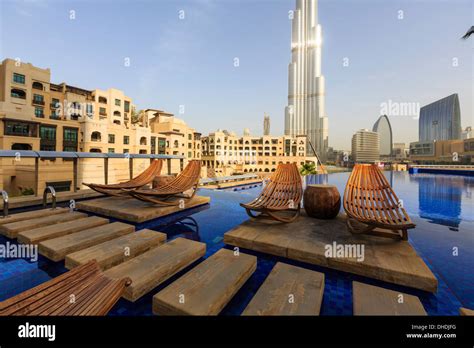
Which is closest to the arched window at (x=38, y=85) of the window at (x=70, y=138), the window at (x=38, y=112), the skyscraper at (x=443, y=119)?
the window at (x=38, y=112)

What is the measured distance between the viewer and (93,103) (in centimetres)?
3762

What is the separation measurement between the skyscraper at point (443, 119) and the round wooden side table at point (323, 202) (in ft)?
574

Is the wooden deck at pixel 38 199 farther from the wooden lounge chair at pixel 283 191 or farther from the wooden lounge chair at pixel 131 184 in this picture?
the wooden lounge chair at pixel 283 191

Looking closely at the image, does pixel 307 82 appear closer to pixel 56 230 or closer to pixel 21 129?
pixel 21 129

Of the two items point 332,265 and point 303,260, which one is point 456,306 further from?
point 303,260

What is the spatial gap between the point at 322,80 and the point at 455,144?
319 ft

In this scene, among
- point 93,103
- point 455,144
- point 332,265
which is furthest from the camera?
point 455,144

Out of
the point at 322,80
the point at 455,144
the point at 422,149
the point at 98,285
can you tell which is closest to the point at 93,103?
the point at 98,285

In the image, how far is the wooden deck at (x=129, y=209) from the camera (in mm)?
5878

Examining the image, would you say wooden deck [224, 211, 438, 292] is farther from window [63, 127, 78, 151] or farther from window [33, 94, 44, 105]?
window [33, 94, 44, 105]

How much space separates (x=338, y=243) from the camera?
3.88 meters

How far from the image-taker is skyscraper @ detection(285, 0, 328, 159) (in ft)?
474

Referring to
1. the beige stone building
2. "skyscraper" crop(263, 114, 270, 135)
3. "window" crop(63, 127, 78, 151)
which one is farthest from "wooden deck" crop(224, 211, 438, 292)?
"skyscraper" crop(263, 114, 270, 135)

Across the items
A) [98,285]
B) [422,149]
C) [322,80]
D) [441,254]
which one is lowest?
[441,254]
